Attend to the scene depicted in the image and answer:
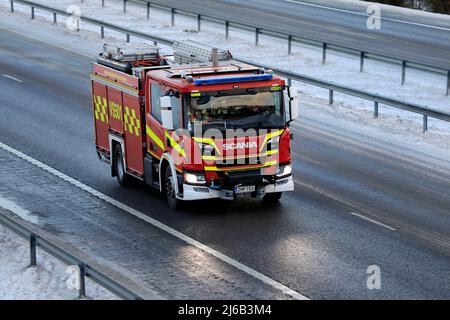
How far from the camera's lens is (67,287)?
48.5 feet

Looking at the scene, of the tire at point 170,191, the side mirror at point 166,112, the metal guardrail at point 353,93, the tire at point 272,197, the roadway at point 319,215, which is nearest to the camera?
the roadway at point 319,215

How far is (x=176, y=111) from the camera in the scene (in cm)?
1867

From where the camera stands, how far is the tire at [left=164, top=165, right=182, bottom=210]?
62.4ft

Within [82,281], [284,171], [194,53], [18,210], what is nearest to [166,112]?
[284,171]

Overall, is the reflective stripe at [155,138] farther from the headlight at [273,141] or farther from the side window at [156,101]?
the headlight at [273,141]

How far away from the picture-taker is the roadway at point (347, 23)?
3875cm

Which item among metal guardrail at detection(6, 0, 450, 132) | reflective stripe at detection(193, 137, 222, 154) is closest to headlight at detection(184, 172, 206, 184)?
reflective stripe at detection(193, 137, 222, 154)

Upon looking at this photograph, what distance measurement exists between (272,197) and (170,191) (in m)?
1.81

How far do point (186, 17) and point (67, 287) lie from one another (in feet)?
104

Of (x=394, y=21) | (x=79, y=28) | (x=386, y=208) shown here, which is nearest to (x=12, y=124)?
(x=386, y=208)

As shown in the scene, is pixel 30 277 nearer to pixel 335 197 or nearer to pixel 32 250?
pixel 32 250

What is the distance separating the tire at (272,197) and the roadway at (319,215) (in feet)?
0.64

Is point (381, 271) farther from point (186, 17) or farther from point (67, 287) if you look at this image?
point (186, 17)

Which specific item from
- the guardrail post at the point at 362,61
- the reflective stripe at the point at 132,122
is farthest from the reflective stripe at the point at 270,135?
the guardrail post at the point at 362,61
